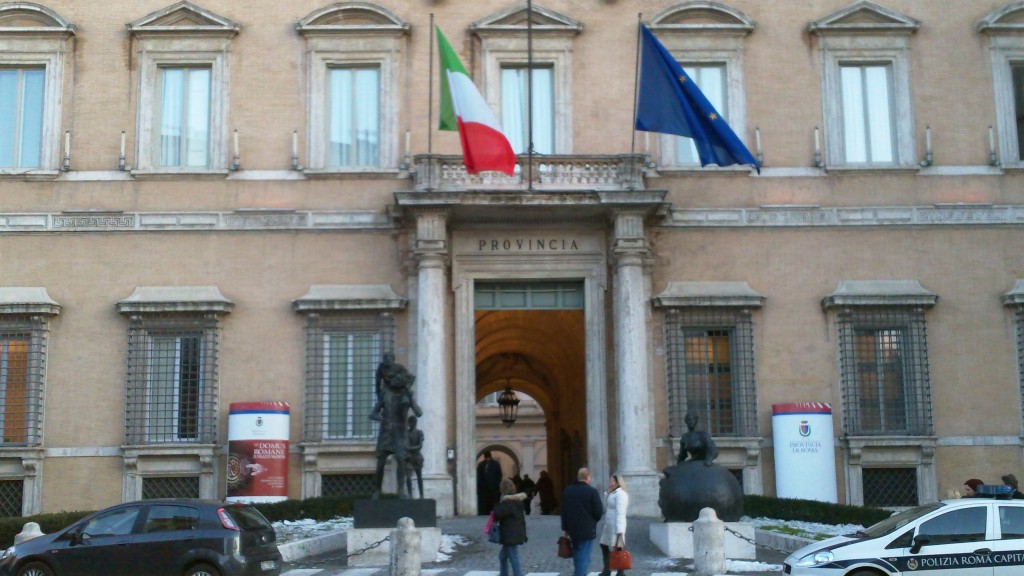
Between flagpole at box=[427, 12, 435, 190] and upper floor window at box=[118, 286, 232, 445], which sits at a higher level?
flagpole at box=[427, 12, 435, 190]

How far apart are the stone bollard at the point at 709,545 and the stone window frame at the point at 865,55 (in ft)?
42.1

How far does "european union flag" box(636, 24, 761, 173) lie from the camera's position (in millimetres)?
26656

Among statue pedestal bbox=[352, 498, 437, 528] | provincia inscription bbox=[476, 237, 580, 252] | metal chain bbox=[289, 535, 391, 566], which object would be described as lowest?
metal chain bbox=[289, 535, 391, 566]

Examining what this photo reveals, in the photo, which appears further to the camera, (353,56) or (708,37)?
(708,37)

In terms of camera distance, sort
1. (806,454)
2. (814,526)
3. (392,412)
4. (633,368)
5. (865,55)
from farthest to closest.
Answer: (865,55) < (633,368) < (806,454) < (814,526) < (392,412)

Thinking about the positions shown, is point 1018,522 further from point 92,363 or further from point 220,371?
point 92,363

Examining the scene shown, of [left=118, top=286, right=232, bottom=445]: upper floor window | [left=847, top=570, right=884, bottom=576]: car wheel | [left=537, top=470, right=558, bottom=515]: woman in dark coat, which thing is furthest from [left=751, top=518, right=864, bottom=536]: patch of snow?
[left=537, top=470, right=558, bottom=515]: woman in dark coat

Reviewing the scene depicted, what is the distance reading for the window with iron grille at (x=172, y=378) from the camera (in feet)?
92.0

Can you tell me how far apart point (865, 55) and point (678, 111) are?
5590 mm

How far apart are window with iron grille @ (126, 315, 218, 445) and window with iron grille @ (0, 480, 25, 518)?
266 cm

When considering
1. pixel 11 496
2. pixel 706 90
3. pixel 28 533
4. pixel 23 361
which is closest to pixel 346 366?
pixel 23 361

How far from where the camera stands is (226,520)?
56.1 feet

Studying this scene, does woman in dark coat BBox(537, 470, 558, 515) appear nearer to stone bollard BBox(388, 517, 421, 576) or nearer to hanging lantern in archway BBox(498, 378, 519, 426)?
hanging lantern in archway BBox(498, 378, 519, 426)

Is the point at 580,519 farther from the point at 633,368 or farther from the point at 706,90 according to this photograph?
the point at 706,90
